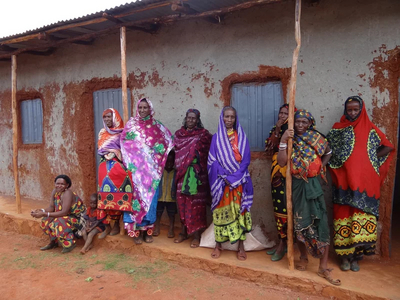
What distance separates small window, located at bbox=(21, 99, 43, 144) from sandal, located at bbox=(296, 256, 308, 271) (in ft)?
19.4

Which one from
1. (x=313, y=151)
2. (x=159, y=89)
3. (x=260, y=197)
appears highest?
(x=159, y=89)

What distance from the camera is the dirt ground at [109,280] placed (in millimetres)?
3229

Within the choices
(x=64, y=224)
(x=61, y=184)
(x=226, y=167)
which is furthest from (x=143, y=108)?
(x=64, y=224)

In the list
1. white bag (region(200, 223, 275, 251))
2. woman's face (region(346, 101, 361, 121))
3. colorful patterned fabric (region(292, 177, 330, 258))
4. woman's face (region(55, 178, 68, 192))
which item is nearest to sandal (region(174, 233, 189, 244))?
white bag (region(200, 223, 275, 251))

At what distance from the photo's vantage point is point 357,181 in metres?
3.29

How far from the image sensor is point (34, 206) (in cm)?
627

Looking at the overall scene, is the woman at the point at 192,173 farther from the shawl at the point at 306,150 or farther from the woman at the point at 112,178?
the shawl at the point at 306,150

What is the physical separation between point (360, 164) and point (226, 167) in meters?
1.40

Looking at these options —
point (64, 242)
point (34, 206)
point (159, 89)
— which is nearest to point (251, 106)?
point (159, 89)

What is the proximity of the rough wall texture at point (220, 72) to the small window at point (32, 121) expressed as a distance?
9.6 inches

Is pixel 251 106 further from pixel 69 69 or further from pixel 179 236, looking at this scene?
pixel 69 69

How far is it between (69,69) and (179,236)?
4.02m

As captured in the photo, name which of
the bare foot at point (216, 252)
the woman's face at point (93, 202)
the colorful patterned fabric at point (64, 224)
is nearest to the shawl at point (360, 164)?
the bare foot at point (216, 252)

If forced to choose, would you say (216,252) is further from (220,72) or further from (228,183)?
(220,72)
